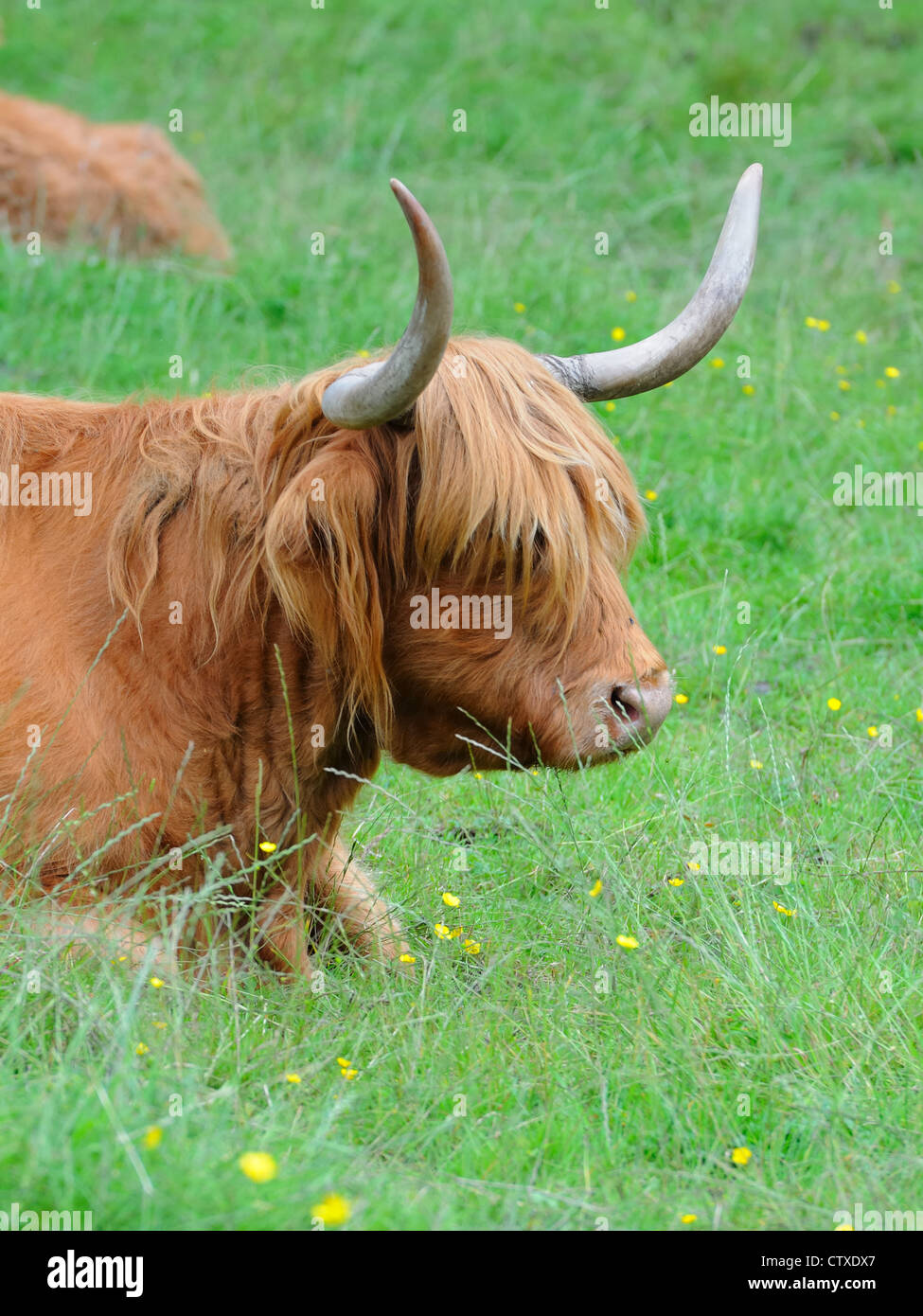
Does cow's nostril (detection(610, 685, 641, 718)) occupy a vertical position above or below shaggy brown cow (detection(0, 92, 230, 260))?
below

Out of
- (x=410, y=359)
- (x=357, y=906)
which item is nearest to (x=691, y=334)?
(x=410, y=359)

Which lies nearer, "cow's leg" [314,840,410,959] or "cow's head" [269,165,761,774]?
"cow's head" [269,165,761,774]

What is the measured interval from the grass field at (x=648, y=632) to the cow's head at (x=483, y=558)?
0.33 m

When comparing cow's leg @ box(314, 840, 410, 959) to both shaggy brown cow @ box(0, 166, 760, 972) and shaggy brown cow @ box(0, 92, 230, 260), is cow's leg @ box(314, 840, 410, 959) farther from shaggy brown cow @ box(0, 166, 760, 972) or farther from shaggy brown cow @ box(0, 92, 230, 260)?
shaggy brown cow @ box(0, 92, 230, 260)

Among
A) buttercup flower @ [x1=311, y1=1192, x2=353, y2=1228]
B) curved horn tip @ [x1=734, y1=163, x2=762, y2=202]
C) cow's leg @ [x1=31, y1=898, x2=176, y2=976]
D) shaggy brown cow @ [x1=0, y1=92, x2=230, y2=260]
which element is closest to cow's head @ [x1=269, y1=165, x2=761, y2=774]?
curved horn tip @ [x1=734, y1=163, x2=762, y2=202]

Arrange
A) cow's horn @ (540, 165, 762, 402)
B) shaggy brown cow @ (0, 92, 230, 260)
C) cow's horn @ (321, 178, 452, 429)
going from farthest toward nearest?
shaggy brown cow @ (0, 92, 230, 260)
cow's horn @ (540, 165, 762, 402)
cow's horn @ (321, 178, 452, 429)

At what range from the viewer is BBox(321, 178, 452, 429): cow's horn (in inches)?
107

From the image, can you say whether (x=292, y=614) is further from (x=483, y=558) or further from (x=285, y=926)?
(x=285, y=926)

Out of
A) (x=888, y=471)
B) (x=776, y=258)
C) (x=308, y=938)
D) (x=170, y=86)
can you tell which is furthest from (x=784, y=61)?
(x=308, y=938)

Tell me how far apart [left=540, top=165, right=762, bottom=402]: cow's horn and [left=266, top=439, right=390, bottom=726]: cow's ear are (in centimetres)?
65

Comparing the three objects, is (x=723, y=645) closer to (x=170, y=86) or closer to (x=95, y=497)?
(x=95, y=497)

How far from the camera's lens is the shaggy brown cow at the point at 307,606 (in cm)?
326

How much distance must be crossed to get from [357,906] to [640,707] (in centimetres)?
103
